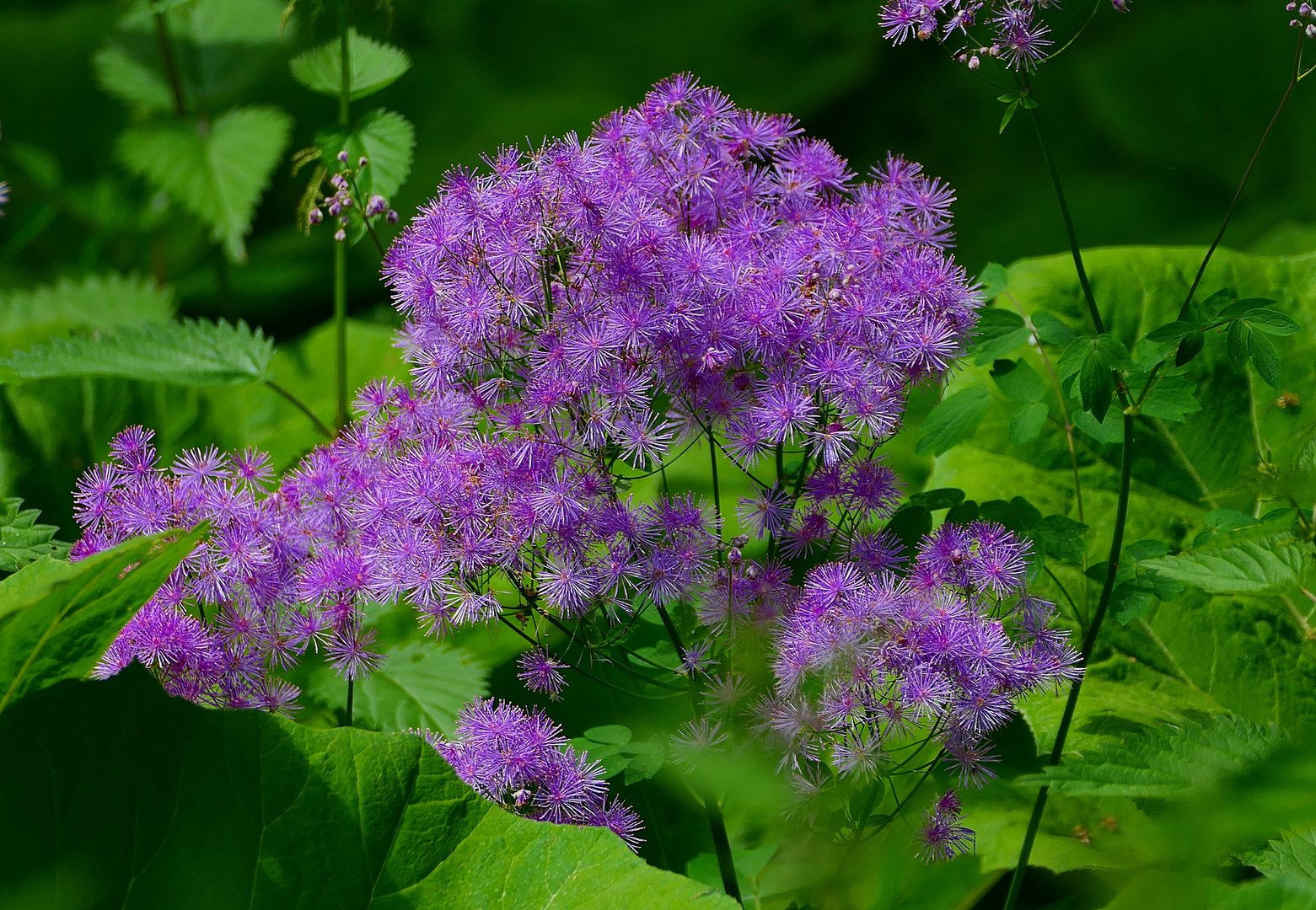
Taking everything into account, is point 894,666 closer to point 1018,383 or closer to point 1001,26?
point 1018,383

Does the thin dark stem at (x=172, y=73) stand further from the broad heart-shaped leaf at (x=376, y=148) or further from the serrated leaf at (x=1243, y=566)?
the serrated leaf at (x=1243, y=566)

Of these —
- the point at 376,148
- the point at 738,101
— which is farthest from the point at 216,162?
the point at 738,101

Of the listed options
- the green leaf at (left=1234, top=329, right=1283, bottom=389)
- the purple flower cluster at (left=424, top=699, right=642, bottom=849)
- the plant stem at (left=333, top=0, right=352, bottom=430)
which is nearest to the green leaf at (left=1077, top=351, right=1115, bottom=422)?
the green leaf at (left=1234, top=329, right=1283, bottom=389)

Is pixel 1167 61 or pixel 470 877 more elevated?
pixel 1167 61

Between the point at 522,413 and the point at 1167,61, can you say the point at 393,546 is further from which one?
the point at 1167,61

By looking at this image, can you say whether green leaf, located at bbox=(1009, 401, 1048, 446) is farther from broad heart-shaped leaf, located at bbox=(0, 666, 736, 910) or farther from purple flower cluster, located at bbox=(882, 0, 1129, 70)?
broad heart-shaped leaf, located at bbox=(0, 666, 736, 910)

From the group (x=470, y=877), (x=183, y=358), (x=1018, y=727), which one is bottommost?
(x=1018, y=727)

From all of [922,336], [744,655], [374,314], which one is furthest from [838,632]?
[374,314]

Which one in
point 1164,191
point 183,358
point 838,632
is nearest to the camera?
point 838,632

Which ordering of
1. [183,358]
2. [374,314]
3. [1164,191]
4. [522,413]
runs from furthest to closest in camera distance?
[1164,191]
[374,314]
[183,358]
[522,413]
